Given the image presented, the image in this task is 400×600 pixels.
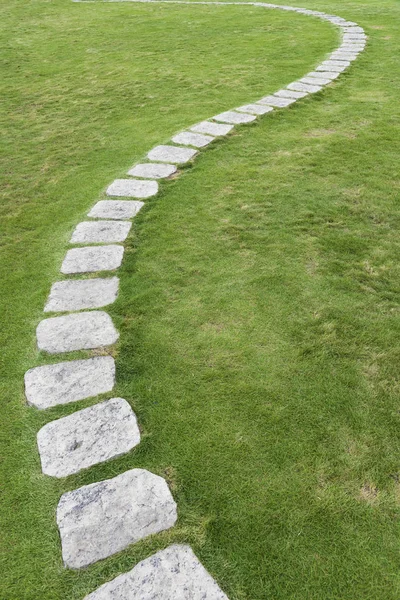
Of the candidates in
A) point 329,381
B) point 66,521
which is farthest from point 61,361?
point 329,381

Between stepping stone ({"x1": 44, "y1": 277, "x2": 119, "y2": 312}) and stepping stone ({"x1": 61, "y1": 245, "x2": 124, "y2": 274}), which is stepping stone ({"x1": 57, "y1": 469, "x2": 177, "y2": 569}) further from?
stepping stone ({"x1": 61, "y1": 245, "x2": 124, "y2": 274})

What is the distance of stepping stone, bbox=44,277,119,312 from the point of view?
2.63 meters

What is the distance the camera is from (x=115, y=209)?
351cm

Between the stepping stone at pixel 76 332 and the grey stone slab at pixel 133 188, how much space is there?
143 cm

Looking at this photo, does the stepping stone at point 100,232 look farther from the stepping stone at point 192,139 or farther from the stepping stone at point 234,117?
the stepping stone at point 234,117

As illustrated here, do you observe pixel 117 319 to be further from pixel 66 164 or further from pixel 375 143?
pixel 375 143

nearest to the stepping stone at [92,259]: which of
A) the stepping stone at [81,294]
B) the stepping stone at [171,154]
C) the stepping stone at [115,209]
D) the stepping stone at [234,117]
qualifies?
the stepping stone at [81,294]

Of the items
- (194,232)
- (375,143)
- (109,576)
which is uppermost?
(375,143)

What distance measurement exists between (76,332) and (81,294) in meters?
0.35

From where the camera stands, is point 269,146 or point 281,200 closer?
point 281,200

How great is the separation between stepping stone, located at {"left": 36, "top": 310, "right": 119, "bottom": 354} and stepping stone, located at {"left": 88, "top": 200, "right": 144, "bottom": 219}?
111cm

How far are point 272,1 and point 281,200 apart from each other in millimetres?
11288

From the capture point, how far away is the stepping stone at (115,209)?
11.3ft

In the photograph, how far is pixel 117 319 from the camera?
252cm
